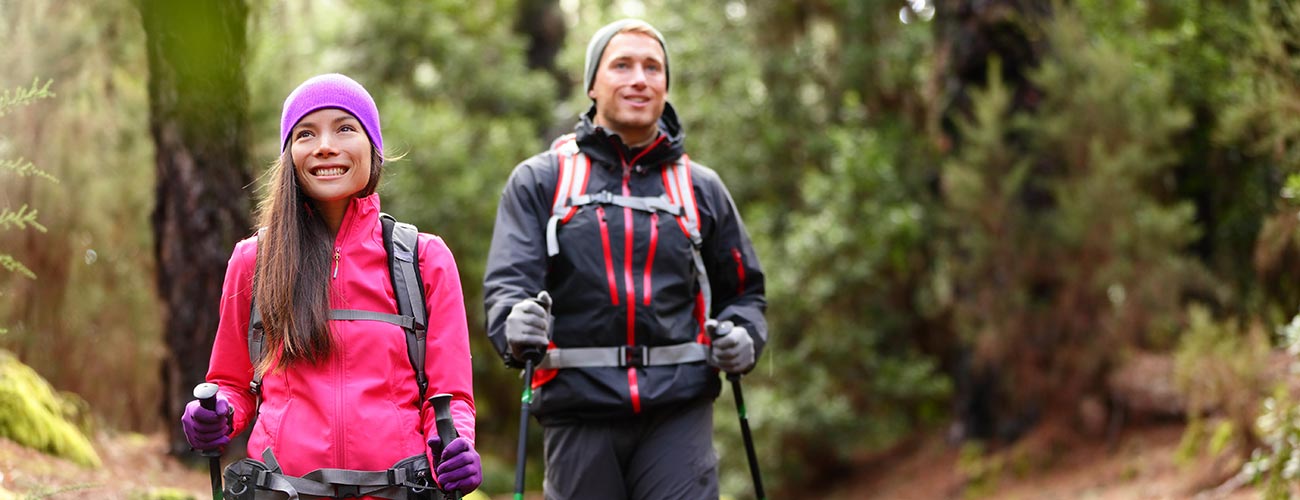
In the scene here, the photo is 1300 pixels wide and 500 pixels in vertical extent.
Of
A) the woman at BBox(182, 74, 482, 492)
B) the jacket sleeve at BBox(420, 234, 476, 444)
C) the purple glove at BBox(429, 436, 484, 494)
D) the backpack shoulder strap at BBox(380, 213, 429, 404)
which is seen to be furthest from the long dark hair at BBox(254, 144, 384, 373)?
the purple glove at BBox(429, 436, 484, 494)

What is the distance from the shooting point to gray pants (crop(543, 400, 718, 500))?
448 cm

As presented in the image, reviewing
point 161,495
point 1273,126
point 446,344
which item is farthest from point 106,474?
point 1273,126

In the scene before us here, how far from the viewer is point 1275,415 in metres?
6.60

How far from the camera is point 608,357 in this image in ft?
14.7

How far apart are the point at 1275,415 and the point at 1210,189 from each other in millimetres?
4740

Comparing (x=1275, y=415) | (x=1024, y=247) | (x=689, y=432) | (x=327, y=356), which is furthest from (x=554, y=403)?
(x=1024, y=247)

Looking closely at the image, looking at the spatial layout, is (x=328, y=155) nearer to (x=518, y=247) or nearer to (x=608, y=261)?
(x=518, y=247)

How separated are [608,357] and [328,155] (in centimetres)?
139

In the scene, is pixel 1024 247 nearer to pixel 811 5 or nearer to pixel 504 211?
pixel 811 5

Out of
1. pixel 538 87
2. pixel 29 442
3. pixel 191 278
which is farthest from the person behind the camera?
pixel 538 87

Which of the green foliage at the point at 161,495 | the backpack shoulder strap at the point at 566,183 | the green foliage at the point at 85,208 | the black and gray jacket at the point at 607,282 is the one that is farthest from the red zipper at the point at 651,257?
the green foliage at the point at 85,208

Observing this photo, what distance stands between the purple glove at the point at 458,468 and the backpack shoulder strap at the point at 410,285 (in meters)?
0.26

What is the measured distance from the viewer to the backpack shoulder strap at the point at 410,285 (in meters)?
3.36

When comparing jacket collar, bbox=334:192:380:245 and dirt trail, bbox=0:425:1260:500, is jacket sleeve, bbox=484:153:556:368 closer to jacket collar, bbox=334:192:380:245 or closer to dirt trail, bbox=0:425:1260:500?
jacket collar, bbox=334:192:380:245
